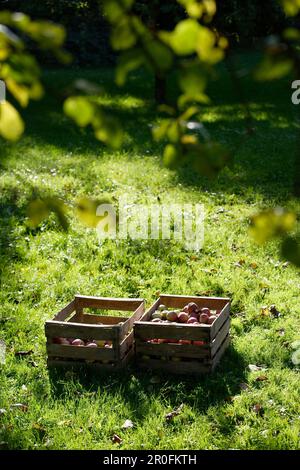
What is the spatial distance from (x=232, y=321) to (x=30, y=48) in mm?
14034

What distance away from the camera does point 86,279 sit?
5973mm

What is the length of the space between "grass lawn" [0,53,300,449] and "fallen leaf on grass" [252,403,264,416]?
0.01m

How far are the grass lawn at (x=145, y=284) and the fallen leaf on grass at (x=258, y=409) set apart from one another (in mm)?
14

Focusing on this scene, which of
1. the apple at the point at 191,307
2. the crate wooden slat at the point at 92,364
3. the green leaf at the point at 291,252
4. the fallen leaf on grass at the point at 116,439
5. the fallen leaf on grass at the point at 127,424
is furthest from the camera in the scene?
the apple at the point at 191,307

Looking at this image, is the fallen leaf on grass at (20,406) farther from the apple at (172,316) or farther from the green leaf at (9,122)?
the green leaf at (9,122)

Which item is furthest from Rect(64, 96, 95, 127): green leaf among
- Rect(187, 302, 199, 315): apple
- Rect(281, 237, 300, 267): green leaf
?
Rect(187, 302, 199, 315): apple

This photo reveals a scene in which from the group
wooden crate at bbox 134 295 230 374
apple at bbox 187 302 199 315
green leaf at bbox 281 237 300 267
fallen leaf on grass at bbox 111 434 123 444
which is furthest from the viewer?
apple at bbox 187 302 199 315

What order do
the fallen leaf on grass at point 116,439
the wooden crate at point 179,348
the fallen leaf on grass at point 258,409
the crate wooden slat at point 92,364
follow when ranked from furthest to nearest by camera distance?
the crate wooden slat at point 92,364 → the wooden crate at point 179,348 → the fallen leaf on grass at point 258,409 → the fallen leaf on grass at point 116,439

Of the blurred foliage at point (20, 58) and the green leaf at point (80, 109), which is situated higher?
the blurred foliage at point (20, 58)

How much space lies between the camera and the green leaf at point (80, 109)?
1.20 m

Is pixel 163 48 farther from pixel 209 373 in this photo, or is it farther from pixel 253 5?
pixel 253 5

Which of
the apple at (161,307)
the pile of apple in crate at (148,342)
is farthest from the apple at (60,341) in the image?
the apple at (161,307)

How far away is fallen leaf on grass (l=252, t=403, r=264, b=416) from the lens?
4082 mm

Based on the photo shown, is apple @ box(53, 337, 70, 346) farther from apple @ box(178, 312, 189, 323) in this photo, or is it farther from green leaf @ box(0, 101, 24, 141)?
green leaf @ box(0, 101, 24, 141)
